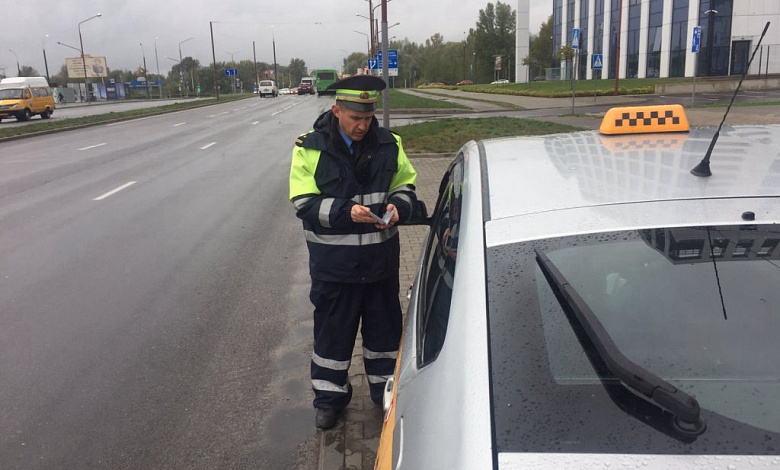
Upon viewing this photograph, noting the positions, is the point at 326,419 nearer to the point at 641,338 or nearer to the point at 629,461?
the point at 641,338

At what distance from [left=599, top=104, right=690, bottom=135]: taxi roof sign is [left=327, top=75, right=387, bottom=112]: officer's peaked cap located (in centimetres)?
108

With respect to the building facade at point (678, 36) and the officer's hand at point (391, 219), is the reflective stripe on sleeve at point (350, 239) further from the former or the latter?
the building facade at point (678, 36)

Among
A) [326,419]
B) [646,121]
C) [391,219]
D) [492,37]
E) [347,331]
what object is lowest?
[326,419]

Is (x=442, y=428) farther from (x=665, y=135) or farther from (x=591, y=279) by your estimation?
(x=665, y=135)

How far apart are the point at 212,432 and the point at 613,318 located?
2858 mm

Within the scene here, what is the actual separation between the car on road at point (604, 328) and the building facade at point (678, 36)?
41472 mm

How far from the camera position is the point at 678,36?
55.3 meters

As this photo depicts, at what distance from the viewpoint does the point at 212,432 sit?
3.82 m

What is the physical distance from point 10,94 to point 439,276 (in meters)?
40.8

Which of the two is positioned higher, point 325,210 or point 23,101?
point 23,101

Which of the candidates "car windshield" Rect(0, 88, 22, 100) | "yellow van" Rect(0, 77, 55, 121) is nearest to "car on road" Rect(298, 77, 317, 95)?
"yellow van" Rect(0, 77, 55, 121)

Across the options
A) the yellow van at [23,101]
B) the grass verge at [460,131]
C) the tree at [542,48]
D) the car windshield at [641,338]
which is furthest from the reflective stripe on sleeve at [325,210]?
the tree at [542,48]

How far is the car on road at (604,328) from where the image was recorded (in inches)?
50.4

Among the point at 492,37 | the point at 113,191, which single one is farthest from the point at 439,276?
the point at 492,37
